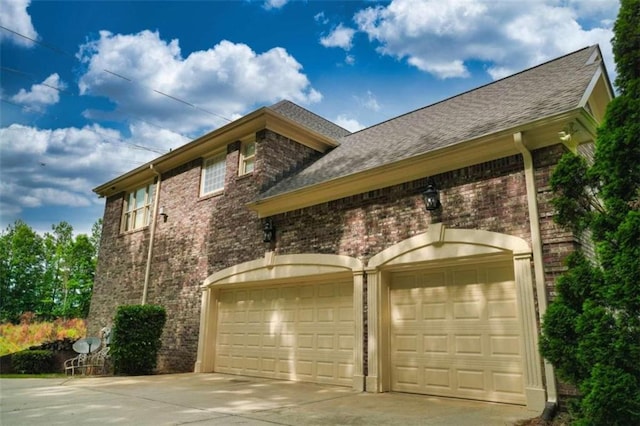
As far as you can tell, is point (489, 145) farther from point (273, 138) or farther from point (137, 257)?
point (137, 257)

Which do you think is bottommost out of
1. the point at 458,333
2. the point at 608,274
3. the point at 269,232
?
the point at 458,333

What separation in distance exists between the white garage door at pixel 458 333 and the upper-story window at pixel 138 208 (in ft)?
31.4

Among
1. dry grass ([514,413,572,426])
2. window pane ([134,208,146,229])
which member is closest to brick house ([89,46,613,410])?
dry grass ([514,413,572,426])

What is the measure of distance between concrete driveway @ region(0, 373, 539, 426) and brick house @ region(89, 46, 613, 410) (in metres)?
0.57

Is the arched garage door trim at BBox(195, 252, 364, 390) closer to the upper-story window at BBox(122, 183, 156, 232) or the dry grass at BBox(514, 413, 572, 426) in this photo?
the dry grass at BBox(514, 413, 572, 426)

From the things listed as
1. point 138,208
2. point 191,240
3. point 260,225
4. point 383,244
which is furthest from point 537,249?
point 138,208

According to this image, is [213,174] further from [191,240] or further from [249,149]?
[191,240]

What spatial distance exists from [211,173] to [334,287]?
551 centimetres

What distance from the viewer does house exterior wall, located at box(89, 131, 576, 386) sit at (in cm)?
590

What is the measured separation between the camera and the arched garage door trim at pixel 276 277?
720cm

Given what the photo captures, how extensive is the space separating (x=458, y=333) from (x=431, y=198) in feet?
6.83

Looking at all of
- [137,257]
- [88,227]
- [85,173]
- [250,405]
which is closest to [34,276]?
[88,227]

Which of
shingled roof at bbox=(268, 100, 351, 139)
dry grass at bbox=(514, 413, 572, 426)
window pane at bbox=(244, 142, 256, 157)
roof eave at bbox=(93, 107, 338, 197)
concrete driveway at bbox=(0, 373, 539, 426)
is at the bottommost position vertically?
concrete driveway at bbox=(0, 373, 539, 426)

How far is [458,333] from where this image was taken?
622cm
